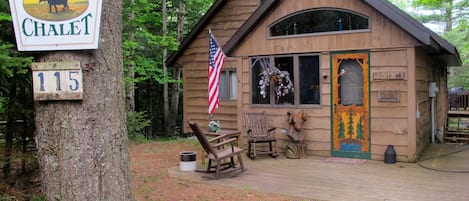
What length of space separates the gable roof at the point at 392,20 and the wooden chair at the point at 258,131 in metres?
1.51

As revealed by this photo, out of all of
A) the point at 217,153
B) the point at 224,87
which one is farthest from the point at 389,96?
the point at 224,87

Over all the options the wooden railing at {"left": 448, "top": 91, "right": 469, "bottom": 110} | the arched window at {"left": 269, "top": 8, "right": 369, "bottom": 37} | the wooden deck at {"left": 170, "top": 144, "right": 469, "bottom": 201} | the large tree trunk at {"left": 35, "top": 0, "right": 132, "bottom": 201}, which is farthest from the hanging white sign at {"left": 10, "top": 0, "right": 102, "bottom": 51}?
the wooden railing at {"left": 448, "top": 91, "right": 469, "bottom": 110}

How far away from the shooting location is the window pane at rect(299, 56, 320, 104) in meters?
8.25

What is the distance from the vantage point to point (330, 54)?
8.05 meters

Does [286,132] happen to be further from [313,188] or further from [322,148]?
[313,188]

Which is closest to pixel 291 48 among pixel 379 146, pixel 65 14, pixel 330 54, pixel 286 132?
pixel 330 54

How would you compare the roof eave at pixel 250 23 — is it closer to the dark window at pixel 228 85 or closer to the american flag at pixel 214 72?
the american flag at pixel 214 72

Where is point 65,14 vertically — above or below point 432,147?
above

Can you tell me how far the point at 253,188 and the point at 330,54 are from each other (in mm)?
3383

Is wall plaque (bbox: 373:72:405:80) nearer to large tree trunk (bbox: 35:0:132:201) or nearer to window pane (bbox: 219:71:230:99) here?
window pane (bbox: 219:71:230:99)

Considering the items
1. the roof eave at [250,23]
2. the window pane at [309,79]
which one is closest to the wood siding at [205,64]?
the roof eave at [250,23]

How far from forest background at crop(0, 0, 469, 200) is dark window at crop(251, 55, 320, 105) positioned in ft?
9.73

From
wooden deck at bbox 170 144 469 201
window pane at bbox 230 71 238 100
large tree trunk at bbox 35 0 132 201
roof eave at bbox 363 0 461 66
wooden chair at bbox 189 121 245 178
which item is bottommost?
wooden deck at bbox 170 144 469 201

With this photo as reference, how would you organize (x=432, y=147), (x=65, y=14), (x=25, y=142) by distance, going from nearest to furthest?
(x=65, y=14) → (x=25, y=142) → (x=432, y=147)
